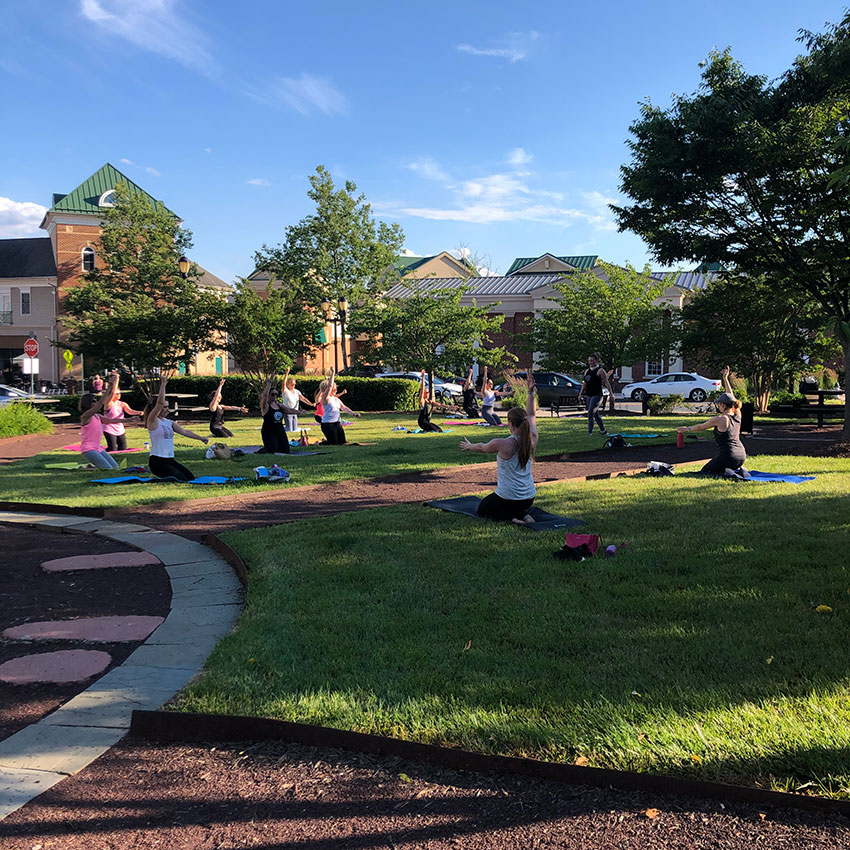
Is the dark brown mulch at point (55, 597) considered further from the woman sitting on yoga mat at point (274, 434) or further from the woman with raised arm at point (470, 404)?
the woman with raised arm at point (470, 404)

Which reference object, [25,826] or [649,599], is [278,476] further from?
[25,826]

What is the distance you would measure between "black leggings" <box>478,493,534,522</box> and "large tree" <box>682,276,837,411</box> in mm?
14629

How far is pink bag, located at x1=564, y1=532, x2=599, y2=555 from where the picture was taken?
6.52 m

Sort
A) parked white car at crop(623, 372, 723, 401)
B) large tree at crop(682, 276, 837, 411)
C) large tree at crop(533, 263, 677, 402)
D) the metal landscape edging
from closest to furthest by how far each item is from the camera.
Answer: the metal landscape edging < large tree at crop(682, 276, 837, 411) < large tree at crop(533, 263, 677, 402) < parked white car at crop(623, 372, 723, 401)

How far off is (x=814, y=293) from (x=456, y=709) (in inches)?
612

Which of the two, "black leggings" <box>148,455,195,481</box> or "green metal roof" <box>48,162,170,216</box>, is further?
"green metal roof" <box>48,162,170,216</box>

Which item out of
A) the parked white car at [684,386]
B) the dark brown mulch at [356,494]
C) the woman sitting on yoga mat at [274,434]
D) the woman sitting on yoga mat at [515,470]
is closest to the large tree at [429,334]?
the parked white car at [684,386]

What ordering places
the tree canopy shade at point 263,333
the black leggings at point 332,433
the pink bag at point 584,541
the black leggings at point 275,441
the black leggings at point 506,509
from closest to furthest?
the pink bag at point 584,541, the black leggings at point 506,509, the black leggings at point 275,441, the black leggings at point 332,433, the tree canopy shade at point 263,333

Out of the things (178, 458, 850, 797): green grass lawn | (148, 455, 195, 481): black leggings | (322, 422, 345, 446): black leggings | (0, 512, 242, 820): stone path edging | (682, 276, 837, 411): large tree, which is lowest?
(0, 512, 242, 820): stone path edging

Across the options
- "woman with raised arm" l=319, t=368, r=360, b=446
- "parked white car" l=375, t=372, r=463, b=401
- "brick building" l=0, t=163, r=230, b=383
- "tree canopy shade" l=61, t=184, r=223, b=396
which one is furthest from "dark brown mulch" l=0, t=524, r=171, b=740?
"brick building" l=0, t=163, r=230, b=383

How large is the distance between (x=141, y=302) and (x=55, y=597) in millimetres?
38081

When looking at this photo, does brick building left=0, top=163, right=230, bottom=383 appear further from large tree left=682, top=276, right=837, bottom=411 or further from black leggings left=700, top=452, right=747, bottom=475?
black leggings left=700, top=452, right=747, bottom=475

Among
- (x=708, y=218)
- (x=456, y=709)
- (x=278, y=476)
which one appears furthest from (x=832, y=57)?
(x=456, y=709)

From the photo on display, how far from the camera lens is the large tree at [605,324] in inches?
1257
